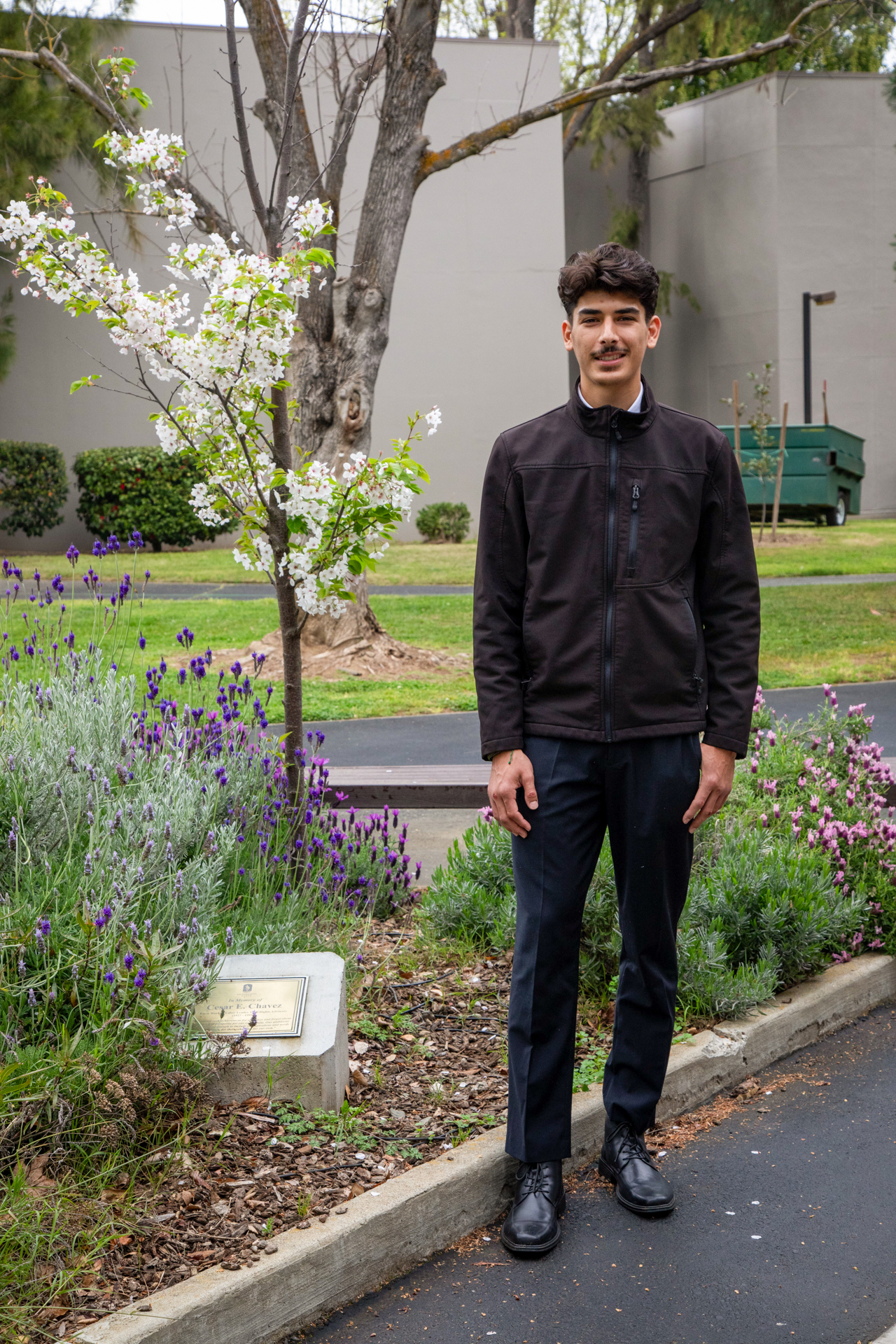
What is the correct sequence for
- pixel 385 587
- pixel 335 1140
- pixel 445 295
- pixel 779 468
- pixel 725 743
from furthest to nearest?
pixel 445 295
pixel 779 468
pixel 385 587
pixel 335 1140
pixel 725 743

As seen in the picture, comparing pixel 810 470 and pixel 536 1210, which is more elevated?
pixel 810 470

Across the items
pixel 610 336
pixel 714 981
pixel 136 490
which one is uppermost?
pixel 136 490

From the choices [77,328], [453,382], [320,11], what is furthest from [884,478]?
[320,11]

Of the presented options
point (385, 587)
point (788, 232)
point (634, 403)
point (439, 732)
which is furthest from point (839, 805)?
point (788, 232)

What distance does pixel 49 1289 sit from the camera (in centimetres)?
242

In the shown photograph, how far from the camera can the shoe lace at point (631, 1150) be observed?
10.2 feet

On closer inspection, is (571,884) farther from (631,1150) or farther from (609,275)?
(609,275)

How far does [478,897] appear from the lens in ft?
14.0

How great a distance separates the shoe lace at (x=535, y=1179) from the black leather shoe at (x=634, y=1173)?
24cm

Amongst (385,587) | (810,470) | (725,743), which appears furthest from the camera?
(810,470)

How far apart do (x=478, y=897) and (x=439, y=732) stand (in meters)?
4.20

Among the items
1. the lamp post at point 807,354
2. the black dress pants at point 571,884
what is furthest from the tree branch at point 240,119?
the lamp post at point 807,354

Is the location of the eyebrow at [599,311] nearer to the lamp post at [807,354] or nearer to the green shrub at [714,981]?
the green shrub at [714,981]

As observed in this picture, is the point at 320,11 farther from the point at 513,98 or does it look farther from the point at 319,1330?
the point at 513,98
